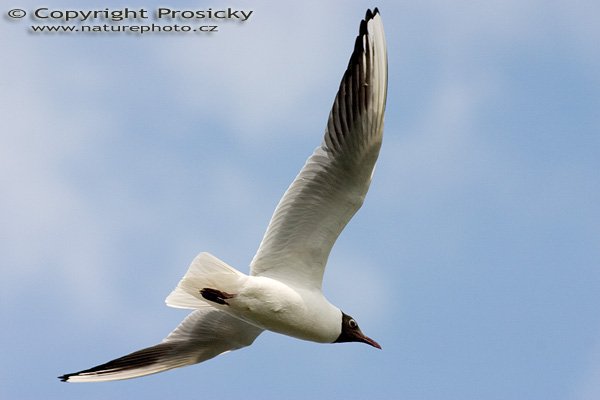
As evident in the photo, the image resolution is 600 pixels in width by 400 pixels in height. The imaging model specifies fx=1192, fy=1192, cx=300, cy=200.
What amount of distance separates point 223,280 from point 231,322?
1156mm

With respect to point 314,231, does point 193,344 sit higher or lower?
lower

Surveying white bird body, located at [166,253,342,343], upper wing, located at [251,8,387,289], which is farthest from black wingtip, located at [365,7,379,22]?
white bird body, located at [166,253,342,343]

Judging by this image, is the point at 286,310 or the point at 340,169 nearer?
the point at 340,169

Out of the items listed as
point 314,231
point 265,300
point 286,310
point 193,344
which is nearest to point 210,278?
point 265,300

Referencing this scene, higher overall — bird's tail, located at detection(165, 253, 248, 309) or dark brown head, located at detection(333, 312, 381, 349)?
bird's tail, located at detection(165, 253, 248, 309)

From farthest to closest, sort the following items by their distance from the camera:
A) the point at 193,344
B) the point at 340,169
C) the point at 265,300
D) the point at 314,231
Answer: the point at 193,344 → the point at 314,231 → the point at 265,300 → the point at 340,169

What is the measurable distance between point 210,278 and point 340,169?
140cm

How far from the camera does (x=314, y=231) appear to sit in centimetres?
1007

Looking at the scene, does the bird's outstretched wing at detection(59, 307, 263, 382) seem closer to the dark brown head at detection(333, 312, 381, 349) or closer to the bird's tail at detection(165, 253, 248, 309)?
the dark brown head at detection(333, 312, 381, 349)

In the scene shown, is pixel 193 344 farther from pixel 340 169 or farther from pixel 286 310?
pixel 340 169

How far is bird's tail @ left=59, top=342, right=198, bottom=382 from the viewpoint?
10.7 meters

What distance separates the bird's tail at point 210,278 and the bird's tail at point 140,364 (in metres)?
1.25

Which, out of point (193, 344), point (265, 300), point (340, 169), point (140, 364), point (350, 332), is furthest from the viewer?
point (193, 344)

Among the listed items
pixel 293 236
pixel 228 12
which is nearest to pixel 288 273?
pixel 293 236
